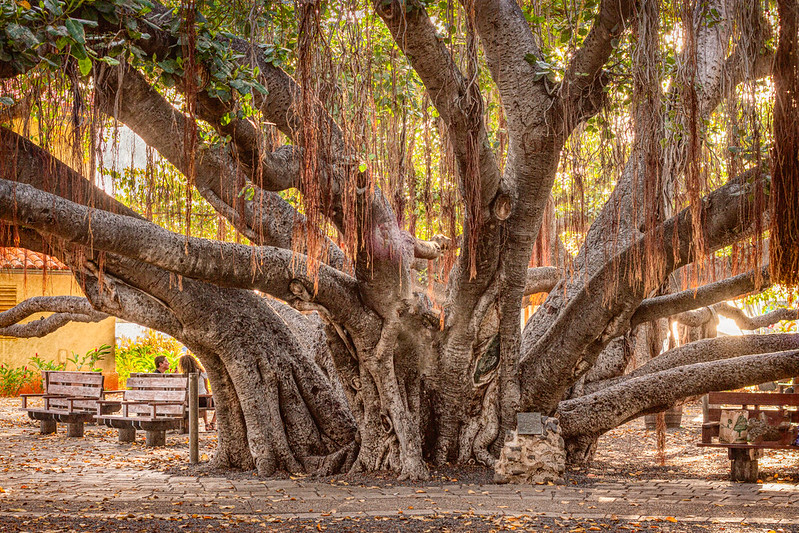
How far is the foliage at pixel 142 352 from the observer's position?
17.1 metres

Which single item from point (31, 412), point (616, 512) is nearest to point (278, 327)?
point (616, 512)

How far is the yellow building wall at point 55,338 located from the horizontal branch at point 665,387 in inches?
452

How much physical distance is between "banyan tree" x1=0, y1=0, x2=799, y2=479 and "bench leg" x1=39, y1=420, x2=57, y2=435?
A: 316 centimetres

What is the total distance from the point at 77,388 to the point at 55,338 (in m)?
6.33

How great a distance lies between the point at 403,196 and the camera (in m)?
6.14

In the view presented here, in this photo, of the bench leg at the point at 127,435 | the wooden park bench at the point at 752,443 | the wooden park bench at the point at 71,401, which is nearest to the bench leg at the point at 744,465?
the wooden park bench at the point at 752,443

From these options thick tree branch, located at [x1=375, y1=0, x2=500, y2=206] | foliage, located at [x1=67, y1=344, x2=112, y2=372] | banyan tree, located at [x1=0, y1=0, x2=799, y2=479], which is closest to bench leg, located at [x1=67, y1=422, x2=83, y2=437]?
banyan tree, located at [x1=0, y1=0, x2=799, y2=479]

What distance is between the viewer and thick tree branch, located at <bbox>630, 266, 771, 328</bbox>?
6.81 meters

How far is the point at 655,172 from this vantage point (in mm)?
4543

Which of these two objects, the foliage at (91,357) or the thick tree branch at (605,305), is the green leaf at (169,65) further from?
the foliage at (91,357)

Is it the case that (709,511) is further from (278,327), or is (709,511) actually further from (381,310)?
(278,327)

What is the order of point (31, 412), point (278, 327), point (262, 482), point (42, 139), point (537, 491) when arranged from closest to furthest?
1. point (42, 139)
2. point (537, 491)
3. point (262, 482)
4. point (278, 327)
5. point (31, 412)

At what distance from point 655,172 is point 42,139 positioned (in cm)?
387

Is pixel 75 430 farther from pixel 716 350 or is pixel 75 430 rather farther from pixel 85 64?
pixel 716 350
